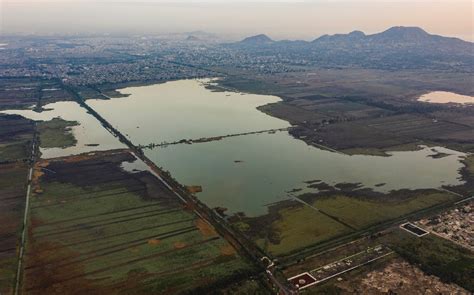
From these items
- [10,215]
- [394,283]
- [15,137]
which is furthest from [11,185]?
[394,283]

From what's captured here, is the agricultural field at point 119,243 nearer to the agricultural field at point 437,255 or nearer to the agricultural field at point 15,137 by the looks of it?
the agricultural field at point 15,137

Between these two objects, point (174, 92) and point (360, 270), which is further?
point (174, 92)

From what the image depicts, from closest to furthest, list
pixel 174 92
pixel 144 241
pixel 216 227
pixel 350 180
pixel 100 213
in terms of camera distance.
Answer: pixel 144 241 < pixel 216 227 < pixel 100 213 < pixel 350 180 < pixel 174 92

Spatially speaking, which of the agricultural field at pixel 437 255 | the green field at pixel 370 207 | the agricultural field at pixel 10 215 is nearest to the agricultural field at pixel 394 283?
the agricultural field at pixel 437 255

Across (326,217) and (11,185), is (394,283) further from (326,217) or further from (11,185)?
(11,185)

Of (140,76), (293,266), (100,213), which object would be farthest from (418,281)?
(140,76)

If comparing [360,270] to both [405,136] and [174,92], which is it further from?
[174,92]
